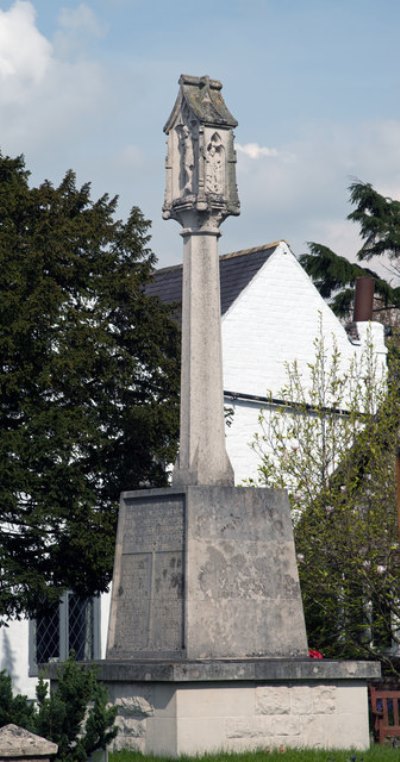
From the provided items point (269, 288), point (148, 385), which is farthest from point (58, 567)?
point (269, 288)

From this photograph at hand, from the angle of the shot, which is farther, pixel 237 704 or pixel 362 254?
pixel 362 254

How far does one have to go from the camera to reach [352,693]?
14.0 m

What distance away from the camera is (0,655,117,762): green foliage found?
37.8 ft

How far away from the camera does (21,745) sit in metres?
9.91

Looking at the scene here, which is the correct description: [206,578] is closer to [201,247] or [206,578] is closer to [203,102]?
[201,247]

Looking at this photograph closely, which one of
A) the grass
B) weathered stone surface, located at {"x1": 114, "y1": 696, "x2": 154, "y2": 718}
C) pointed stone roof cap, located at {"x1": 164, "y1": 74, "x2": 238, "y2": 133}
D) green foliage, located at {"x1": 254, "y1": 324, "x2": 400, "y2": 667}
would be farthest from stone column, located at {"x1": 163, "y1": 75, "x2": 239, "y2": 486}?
green foliage, located at {"x1": 254, "y1": 324, "x2": 400, "y2": 667}

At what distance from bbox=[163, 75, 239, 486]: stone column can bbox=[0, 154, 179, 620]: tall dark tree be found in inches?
189

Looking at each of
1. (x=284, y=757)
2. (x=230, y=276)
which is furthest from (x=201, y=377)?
(x=230, y=276)

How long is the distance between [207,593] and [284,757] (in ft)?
5.66

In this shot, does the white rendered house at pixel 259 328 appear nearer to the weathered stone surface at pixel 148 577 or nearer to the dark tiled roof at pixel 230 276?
the dark tiled roof at pixel 230 276

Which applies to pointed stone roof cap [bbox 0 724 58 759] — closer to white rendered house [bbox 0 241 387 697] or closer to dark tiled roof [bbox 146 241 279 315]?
white rendered house [bbox 0 241 387 697]

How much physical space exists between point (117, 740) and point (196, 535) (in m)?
1.94

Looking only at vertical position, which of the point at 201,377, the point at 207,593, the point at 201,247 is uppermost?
the point at 201,247

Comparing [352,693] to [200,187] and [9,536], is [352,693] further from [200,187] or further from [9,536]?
[9,536]
